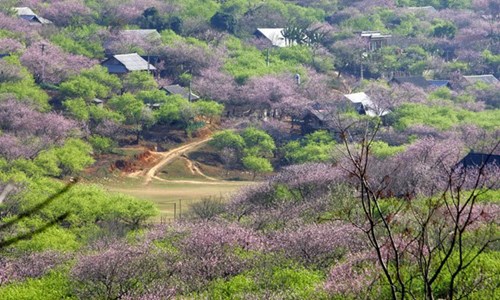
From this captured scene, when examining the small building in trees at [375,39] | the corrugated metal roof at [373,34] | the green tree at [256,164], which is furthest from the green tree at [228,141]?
the corrugated metal roof at [373,34]

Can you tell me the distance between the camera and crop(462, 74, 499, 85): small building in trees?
227 feet

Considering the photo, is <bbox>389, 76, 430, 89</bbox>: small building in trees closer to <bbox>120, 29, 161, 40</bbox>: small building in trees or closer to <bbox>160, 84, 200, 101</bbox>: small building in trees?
<bbox>160, 84, 200, 101</bbox>: small building in trees

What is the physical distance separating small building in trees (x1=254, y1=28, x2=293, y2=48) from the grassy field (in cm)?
3401

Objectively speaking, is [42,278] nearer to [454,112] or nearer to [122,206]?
[122,206]

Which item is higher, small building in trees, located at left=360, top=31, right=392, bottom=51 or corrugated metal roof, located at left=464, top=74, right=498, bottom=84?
small building in trees, located at left=360, top=31, right=392, bottom=51

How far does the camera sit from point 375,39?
80562 millimetres

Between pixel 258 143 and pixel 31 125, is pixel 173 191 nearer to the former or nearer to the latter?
pixel 258 143

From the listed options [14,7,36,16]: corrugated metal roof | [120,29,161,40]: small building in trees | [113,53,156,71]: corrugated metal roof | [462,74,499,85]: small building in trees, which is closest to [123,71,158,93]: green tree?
[113,53,156,71]: corrugated metal roof

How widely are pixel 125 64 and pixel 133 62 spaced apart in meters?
1.21

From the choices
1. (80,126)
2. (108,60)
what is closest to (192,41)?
(108,60)

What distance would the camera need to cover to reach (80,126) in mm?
51156

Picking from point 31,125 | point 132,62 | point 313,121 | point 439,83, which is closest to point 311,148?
point 313,121

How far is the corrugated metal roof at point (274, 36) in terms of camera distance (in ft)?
261

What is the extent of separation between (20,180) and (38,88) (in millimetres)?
21060
